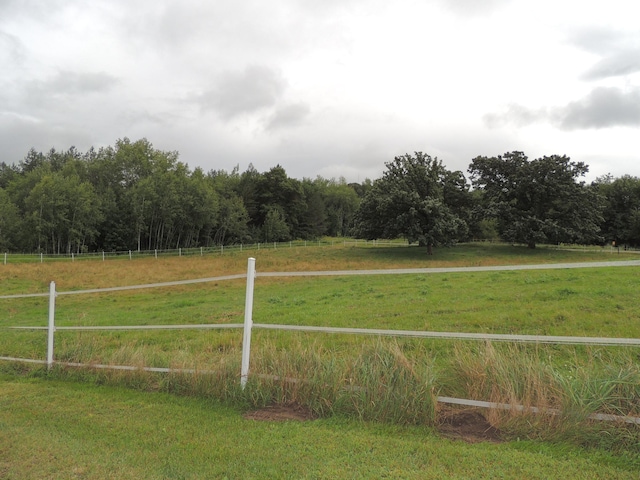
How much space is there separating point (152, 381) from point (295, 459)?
2.55m

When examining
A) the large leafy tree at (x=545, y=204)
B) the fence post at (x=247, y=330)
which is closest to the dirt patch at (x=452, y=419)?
the fence post at (x=247, y=330)

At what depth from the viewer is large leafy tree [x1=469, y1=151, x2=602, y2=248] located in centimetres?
3725

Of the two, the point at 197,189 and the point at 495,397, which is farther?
Answer: the point at 197,189

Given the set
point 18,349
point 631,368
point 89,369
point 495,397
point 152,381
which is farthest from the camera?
point 18,349

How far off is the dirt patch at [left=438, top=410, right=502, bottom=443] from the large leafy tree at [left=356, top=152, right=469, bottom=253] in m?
32.5

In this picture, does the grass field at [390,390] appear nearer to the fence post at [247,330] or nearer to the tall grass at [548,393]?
the tall grass at [548,393]

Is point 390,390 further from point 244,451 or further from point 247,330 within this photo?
point 247,330

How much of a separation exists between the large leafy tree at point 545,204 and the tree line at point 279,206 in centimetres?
10

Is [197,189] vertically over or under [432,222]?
over

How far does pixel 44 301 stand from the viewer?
53.1 ft

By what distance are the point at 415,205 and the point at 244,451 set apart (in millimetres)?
34356

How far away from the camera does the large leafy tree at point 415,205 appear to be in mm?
35500

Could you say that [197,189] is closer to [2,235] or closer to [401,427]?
[2,235]

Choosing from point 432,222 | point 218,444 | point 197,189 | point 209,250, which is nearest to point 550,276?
point 218,444
